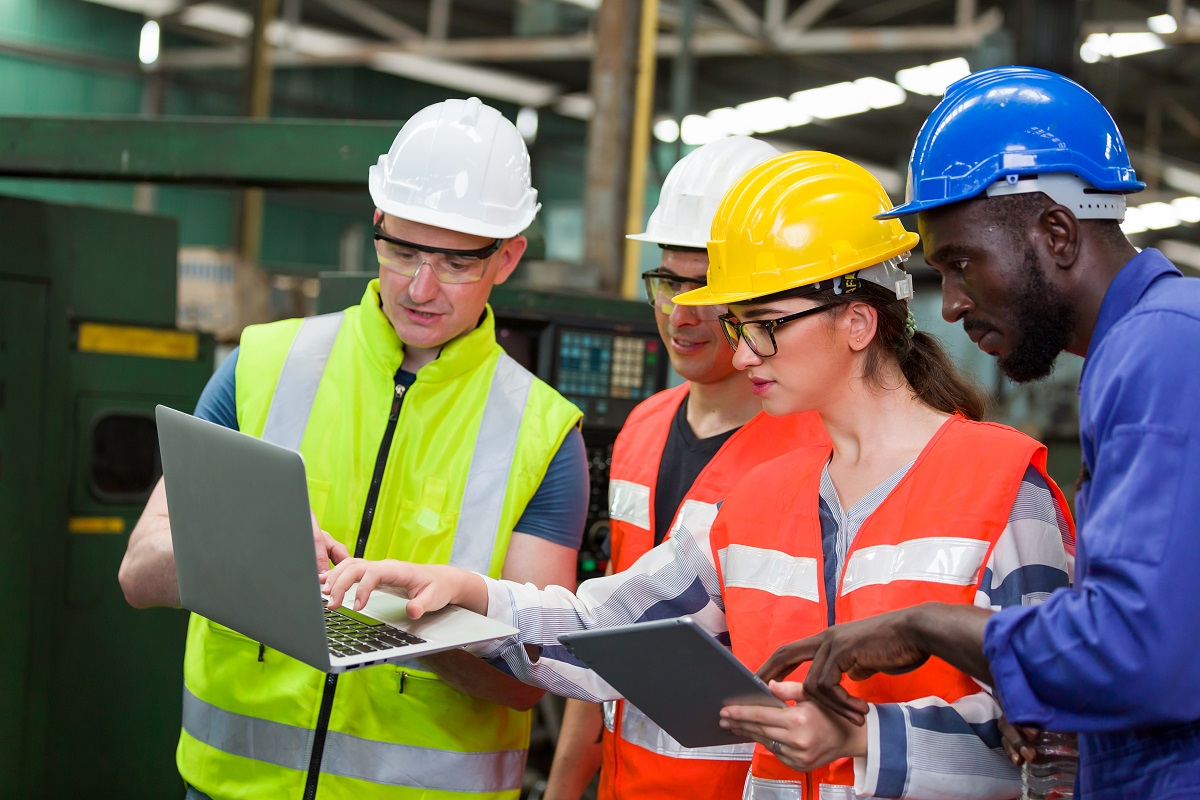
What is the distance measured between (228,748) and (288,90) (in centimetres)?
1124

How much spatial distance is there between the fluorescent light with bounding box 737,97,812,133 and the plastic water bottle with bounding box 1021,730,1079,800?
928 centimetres

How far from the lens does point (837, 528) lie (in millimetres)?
1476

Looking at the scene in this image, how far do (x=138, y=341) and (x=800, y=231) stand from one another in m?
2.32

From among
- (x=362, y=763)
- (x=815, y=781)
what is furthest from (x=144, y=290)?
(x=815, y=781)

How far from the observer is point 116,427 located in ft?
10.5

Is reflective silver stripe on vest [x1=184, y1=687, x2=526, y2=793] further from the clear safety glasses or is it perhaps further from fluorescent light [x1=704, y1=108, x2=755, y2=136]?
fluorescent light [x1=704, y1=108, x2=755, y2=136]

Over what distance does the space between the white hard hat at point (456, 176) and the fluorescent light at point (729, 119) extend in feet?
29.4

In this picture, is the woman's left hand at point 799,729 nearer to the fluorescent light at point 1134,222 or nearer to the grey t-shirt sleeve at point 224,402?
the grey t-shirt sleeve at point 224,402

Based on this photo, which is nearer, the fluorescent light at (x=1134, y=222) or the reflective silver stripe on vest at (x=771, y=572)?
the reflective silver stripe on vest at (x=771, y=572)

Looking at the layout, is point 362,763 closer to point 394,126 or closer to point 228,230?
point 394,126

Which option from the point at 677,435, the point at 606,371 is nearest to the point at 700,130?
the point at 606,371

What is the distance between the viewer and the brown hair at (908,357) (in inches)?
60.4

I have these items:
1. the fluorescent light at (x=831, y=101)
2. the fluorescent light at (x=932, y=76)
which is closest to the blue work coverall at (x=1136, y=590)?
the fluorescent light at (x=932, y=76)

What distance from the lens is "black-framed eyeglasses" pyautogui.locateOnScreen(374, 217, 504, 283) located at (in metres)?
1.78
